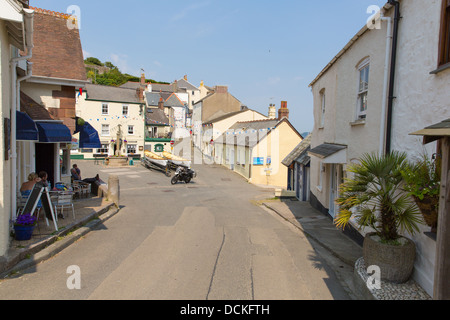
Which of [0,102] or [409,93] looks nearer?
[0,102]

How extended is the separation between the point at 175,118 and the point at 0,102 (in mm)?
56443

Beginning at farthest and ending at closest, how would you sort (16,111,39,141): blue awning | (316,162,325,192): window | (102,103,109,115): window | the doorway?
(102,103,109,115): window → (316,162,325,192): window → the doorway → (16,111,39,141): blue awning

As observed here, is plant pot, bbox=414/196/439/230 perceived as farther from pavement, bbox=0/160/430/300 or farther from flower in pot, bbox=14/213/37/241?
flower in pot, bbox=14/213/37/241

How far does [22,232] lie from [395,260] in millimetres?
7258

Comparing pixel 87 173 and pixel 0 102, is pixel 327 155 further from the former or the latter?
pixel 87 173

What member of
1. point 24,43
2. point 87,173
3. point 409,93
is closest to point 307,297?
point 409,93

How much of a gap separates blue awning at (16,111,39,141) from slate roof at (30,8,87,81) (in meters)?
4.15

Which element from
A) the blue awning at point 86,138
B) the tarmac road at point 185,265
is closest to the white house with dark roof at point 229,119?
the blue awning at point 86,138

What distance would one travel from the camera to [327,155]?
1012 centimetres

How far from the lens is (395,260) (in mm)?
5332

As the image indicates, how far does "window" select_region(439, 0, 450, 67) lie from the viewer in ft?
16.9

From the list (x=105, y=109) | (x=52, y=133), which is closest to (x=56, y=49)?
(x=52, y=133)

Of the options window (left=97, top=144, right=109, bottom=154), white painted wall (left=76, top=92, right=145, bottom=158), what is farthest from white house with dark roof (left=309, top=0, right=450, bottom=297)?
window (left=97, top=144, right=109, bottom=154)

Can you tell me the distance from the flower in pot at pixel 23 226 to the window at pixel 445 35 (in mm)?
8270
